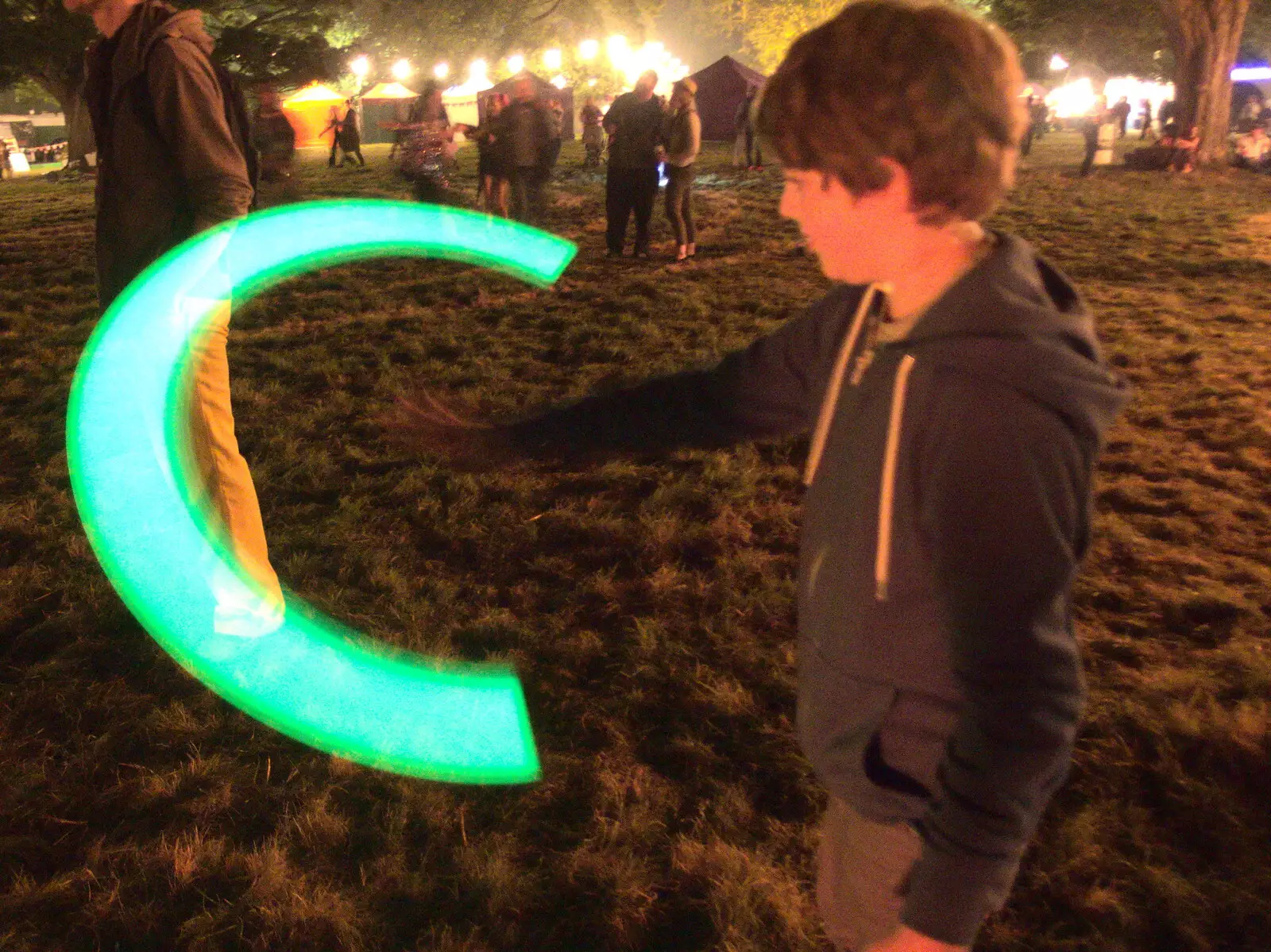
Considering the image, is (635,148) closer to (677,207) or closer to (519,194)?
(677,207)

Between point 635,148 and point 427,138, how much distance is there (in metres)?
2.32

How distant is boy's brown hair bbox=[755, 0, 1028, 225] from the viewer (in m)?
0.91

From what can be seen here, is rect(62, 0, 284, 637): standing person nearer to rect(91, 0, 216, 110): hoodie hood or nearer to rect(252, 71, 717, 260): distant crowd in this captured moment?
rect(91, 0, 216, 110): hoodie hood

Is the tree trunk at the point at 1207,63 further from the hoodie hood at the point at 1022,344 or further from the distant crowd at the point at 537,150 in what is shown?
the hoodie hood at the point at 1022,344

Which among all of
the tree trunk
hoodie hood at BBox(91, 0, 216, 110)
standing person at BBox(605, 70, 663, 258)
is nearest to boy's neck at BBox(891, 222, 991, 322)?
hoodie hood at BBox(91, 0, 216, 110)

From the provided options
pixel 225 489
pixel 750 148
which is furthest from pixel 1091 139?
pixel 225 489

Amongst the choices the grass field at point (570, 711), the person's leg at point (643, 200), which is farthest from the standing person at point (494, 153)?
the grass field at point (570, 711)

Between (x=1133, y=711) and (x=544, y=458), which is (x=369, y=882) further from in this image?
(x=1133, y=711)

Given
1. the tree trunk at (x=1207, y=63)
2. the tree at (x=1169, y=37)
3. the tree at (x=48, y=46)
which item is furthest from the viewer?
the tree at (x=48, y=46)

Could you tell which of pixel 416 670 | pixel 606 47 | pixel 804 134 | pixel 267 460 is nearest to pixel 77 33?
pixel 267 460

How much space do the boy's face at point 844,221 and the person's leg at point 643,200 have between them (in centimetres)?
832

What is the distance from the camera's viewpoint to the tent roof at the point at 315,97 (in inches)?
1459

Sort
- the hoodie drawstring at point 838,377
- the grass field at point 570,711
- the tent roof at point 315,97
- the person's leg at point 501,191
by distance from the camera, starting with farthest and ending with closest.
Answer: the tent roof at point 315,97, the person's leg at point 501,191, the grass field at point 570,711, the hoodie drawstring at point 838,377

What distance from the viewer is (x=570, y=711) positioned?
2941 mm
